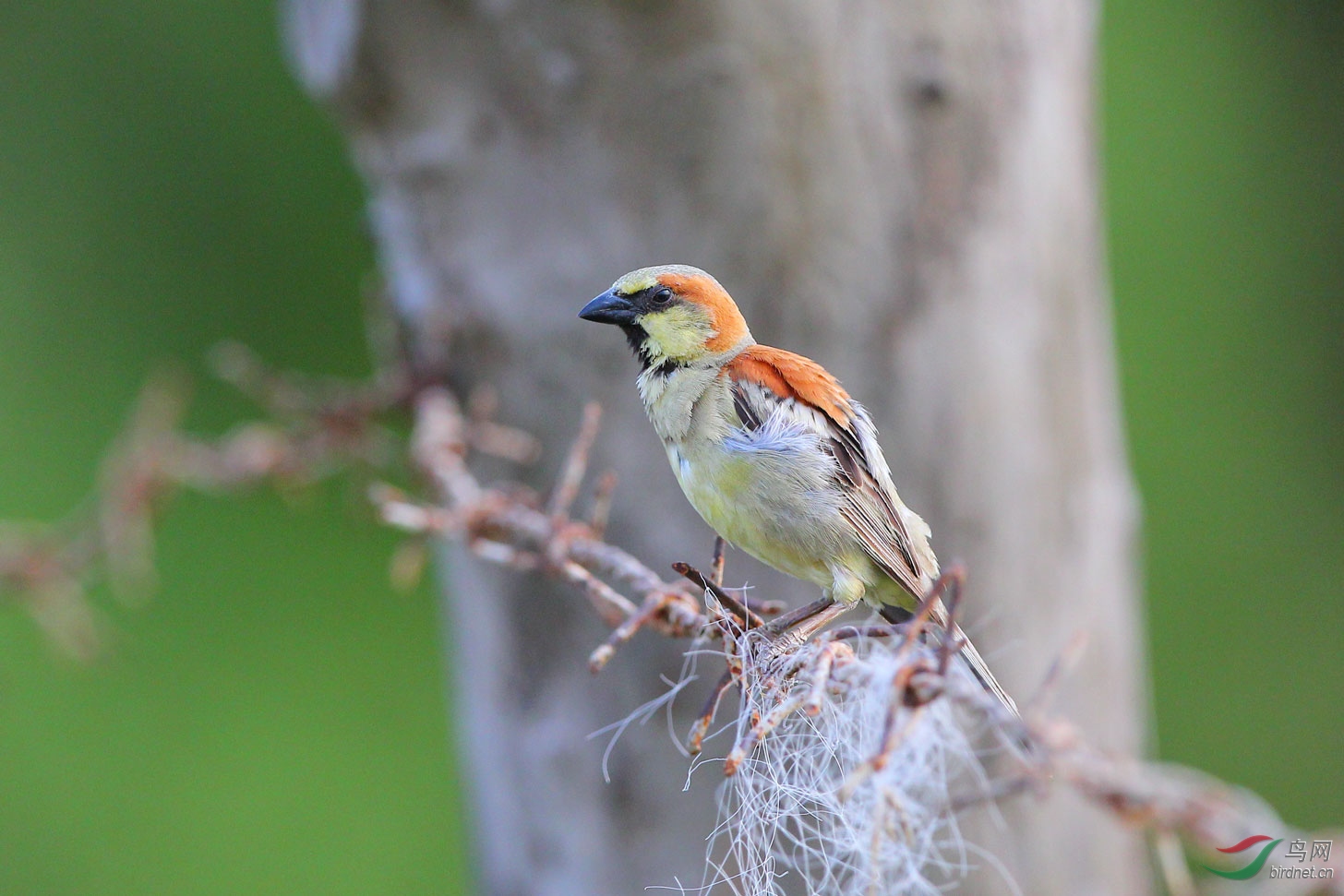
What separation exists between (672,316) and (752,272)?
464 millimetres

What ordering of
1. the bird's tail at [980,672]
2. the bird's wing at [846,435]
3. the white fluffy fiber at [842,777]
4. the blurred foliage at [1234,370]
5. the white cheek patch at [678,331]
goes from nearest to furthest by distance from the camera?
the white fluffy fiber at [842,777]
the bird's tail at [980,672]
the bird's wing at [846,435]
the white cheek patch at [678,331]
the blurred foliage at [1234,370]

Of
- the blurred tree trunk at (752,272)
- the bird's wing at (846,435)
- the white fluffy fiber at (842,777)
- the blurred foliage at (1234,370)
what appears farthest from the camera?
the blurred foliage at (1234,370)

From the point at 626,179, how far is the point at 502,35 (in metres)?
0.34

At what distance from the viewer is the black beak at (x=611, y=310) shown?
156 cm

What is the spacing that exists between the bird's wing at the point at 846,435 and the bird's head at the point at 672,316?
0.08 m

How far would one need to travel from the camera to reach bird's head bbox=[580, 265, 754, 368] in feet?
5.00

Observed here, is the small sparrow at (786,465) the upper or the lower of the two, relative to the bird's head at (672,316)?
lower

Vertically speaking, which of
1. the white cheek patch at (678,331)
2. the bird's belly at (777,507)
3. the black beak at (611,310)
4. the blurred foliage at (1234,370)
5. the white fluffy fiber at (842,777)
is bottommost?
the white fluffy fiber at (842,777)

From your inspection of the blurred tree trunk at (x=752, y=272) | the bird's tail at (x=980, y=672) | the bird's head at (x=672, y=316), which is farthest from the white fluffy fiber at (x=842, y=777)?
the blurred tree trunk at (x=752, y=272)

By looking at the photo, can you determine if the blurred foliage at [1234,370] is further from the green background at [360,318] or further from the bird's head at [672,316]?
the bird's head at [672,316]

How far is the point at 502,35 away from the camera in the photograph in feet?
6.70

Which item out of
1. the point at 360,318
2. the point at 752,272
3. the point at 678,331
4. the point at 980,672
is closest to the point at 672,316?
the point at 678,331

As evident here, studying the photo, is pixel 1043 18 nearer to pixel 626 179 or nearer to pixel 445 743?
pixel 626 179

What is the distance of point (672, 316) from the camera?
1552 mm
